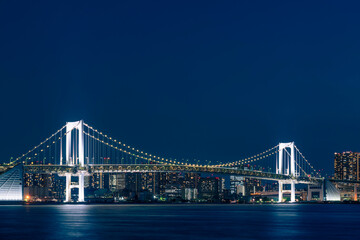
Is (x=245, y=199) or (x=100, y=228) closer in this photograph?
(x=100, y=228)

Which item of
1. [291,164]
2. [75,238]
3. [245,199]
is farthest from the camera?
[245,199]

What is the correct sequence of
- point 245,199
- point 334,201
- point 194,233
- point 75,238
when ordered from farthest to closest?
point 245,199 → point 334,201 → point 194,233 → point 75,238

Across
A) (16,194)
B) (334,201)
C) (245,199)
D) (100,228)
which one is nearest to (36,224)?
(100,228)

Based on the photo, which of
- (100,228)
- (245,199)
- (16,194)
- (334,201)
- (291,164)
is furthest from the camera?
(245,199)

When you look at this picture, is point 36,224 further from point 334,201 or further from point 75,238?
point 334,201

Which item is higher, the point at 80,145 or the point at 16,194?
the point at 80,145

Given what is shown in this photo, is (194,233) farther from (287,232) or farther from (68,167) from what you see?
(68,167)

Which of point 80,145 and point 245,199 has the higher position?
point 80,145

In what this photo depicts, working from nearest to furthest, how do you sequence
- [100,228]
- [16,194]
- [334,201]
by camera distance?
[100,228]
[16,194]
[334,201]

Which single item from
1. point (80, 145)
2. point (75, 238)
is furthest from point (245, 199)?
point (75, 238)
